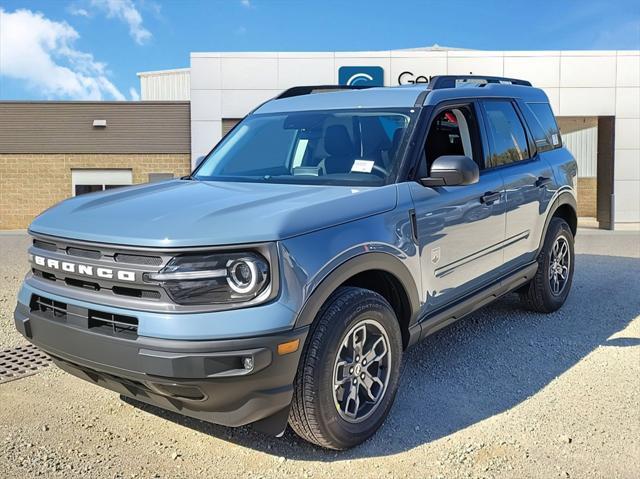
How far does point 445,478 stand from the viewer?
3102 mm

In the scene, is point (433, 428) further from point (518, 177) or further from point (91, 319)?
point (518, 177)

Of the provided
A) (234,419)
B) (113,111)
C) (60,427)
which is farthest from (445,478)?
(113,111)

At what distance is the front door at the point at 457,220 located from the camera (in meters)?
3.85

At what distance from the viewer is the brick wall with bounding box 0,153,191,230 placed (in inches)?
761

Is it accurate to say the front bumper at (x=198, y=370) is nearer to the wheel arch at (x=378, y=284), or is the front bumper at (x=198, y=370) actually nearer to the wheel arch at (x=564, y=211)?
the wheel arch at (x=378, y=284)

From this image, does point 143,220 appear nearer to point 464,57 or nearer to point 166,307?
point 166,307

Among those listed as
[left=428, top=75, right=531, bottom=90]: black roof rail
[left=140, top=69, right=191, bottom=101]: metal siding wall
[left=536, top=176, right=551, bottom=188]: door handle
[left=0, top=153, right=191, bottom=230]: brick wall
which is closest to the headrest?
[left=428, top=75, right=531, bottom=90]: black roof rail

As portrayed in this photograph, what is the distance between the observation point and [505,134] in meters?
5.15

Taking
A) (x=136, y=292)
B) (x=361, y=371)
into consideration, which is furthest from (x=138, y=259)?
(x=361, y=371)

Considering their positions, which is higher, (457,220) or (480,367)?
(457,220)

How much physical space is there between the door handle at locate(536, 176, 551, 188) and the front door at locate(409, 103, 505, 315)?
0.75 metres

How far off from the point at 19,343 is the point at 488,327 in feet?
13.4

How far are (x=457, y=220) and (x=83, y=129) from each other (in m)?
17.6

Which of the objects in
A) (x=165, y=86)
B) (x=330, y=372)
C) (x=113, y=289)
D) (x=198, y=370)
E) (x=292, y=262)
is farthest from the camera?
(x=165, y=86)
